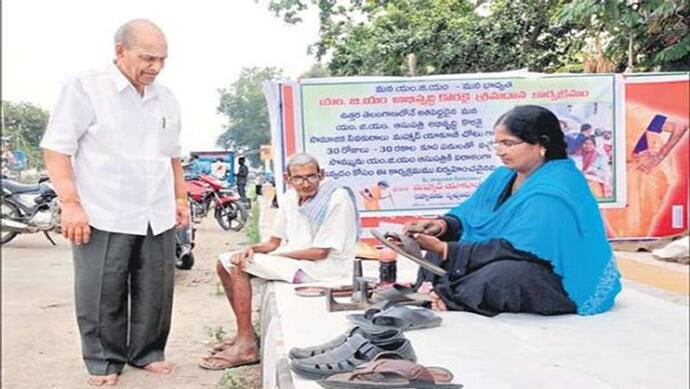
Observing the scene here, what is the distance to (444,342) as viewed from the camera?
180 cm

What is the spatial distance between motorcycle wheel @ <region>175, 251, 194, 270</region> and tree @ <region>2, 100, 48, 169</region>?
330 centimetres

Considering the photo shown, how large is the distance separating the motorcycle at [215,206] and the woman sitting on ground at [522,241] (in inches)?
29.1

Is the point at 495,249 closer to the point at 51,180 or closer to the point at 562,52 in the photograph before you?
the point at 562,52

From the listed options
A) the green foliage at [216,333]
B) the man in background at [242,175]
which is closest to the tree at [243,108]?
the man in background at [242,175]

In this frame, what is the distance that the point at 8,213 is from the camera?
1.26 meters

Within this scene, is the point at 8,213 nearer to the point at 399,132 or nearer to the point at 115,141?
the point at 115,141

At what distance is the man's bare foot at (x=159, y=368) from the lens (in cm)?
238

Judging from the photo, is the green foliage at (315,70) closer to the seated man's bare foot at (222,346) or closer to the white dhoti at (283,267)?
the white dhoti at (283,267)

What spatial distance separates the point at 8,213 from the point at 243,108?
0.49 metres

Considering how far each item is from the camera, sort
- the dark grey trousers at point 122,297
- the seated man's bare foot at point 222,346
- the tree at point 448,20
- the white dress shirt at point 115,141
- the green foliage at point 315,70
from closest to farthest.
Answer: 1. the tree at point 448,20
2. the green foliage at point 315,70
3. the white dress shirt at point 115,141
4. the dark grey trousers at point 122,297
5. the seated man's bare foot at point 222,346

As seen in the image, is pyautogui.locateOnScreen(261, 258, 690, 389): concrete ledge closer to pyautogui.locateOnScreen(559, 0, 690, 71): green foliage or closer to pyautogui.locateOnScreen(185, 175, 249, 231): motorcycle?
pyautogui.locateOnScreen(559, 0, 690, 71): green foliage

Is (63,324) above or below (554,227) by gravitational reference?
below

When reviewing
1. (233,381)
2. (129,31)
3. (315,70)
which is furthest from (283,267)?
(129,31)

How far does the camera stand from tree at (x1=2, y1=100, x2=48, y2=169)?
0.87 meters
